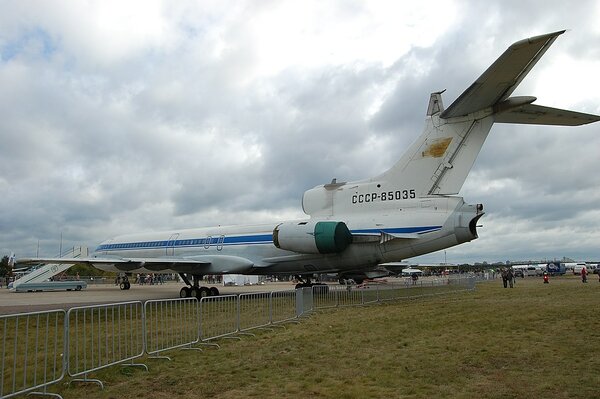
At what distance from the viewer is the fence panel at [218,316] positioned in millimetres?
9501

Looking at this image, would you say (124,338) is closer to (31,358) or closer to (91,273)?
(31,358)

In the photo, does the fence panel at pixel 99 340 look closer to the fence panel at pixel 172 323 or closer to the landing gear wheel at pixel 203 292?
the fence panel at pixel 172 323

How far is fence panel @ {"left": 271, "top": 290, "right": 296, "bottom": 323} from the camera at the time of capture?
1213 cm

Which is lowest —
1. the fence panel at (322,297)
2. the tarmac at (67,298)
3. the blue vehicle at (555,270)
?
the blue vehicle at (555,270)

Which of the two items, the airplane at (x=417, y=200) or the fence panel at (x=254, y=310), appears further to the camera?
the airplane at (x=417, y=200)

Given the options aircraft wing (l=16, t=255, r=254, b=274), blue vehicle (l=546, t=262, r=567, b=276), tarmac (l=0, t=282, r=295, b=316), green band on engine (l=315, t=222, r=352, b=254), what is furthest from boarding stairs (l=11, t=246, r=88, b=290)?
A: blue vehicle (l=546, t=262, r=567, b=276)

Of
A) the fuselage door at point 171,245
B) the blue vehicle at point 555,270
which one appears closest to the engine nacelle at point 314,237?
the fuselage door at point 171,245

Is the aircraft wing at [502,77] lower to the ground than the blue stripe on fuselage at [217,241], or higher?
higher

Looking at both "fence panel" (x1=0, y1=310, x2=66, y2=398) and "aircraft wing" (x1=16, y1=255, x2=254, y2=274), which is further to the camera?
"aircraft wing" (x1=16, y1=255, x2=254, y2=274)

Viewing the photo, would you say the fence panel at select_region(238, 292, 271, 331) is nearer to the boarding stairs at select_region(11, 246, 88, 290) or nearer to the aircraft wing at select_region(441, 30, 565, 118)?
the aircraft wing at select_region(441, 30, 565, 118)

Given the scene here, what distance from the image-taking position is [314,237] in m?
17.0

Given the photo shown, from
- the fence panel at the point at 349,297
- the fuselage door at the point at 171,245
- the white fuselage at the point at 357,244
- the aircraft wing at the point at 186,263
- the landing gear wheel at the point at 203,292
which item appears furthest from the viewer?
the fuselage door at the point at 171,245

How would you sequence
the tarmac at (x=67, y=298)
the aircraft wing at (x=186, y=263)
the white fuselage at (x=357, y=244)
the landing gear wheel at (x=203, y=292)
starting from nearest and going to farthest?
the white fuselage at (x=357, y=244) → the tarmac at (x=67, y=298) → the aircraft wing at (x=186, y=263) → the landing gear wheel at (x=203, y=292)

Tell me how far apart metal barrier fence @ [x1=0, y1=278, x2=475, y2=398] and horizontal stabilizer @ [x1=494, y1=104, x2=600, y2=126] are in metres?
8.08
